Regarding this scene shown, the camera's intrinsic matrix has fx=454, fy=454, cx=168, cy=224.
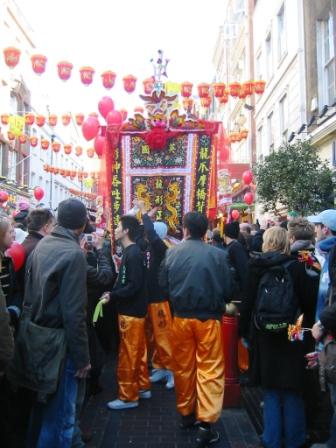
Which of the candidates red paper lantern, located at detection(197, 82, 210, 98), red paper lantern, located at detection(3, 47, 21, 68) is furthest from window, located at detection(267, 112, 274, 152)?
red paper lantern, located at detection(3, 47, 21, 68)

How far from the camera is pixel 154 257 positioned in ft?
18.4

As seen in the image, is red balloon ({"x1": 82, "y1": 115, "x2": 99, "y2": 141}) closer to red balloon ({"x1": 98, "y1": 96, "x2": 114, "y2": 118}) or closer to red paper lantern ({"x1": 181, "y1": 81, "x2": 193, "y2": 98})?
red balloon ({"x1": 98, "y1": 96, "x2": 114, "y2": 118})

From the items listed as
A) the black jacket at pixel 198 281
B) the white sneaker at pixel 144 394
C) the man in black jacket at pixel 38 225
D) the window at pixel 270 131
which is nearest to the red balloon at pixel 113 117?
the man in black jacket at pixel 38 225

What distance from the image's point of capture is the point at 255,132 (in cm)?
2427

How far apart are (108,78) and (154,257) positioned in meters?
6.63

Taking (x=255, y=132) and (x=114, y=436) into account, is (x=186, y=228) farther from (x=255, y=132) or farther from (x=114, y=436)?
(x=255, y=132)

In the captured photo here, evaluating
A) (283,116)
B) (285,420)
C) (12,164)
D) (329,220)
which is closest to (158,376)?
(285,420)

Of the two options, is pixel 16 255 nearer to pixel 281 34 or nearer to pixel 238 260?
pixel 238 260

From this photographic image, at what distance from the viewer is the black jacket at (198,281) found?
413 cm

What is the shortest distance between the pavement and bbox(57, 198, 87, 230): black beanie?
202 centimetres

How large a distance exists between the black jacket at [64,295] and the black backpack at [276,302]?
1.42 meters

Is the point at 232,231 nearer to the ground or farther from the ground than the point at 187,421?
farther from the ground

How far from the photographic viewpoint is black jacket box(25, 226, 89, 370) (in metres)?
3.15

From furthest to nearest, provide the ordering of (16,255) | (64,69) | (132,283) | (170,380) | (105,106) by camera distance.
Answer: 1. (64,69)
2. (105,106)
3. (170,380)
4. (132,283)
5. (16,255)
